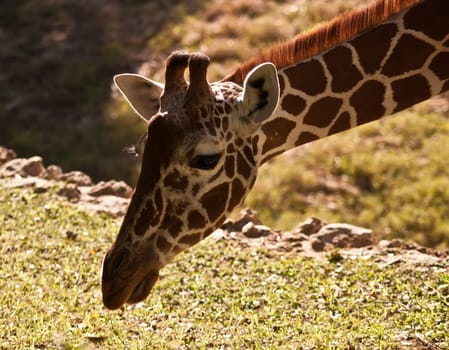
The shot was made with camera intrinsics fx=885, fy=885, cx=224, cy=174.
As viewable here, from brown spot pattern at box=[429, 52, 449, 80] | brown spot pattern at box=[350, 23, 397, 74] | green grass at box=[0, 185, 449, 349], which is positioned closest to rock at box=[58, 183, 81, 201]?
green grass at box=[0, 185, 449, 349]

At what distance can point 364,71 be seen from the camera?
5375 millimetres

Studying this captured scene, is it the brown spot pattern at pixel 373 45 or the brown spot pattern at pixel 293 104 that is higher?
the brown spot pattern at pixel 373 45

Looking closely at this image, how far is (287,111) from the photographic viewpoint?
5.35 metres

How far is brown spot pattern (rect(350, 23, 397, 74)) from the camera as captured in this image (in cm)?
534

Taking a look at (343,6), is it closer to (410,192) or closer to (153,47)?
(153,47)

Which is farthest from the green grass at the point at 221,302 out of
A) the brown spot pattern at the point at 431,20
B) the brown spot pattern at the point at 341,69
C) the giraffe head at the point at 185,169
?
the brown spot pattern at the point at 431,20

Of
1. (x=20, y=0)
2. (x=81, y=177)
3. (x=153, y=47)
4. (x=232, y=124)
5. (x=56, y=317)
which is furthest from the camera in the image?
(x=20, y=0)

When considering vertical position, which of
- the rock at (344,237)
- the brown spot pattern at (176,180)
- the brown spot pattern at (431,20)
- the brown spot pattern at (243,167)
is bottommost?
the rock at (344,237)

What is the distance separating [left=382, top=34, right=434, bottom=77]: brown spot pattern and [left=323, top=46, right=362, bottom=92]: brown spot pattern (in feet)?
0.62

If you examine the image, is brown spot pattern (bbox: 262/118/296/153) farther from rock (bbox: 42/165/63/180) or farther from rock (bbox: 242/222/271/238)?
rock (bbox: 42/165/63/180)

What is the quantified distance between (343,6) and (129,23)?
12.2ft

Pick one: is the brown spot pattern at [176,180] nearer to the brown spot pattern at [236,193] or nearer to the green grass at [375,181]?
the brown spot pattern at [236,193]

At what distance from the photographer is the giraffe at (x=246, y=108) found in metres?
4.77

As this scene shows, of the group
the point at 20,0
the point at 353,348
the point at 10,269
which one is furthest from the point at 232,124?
the point at 20,0
